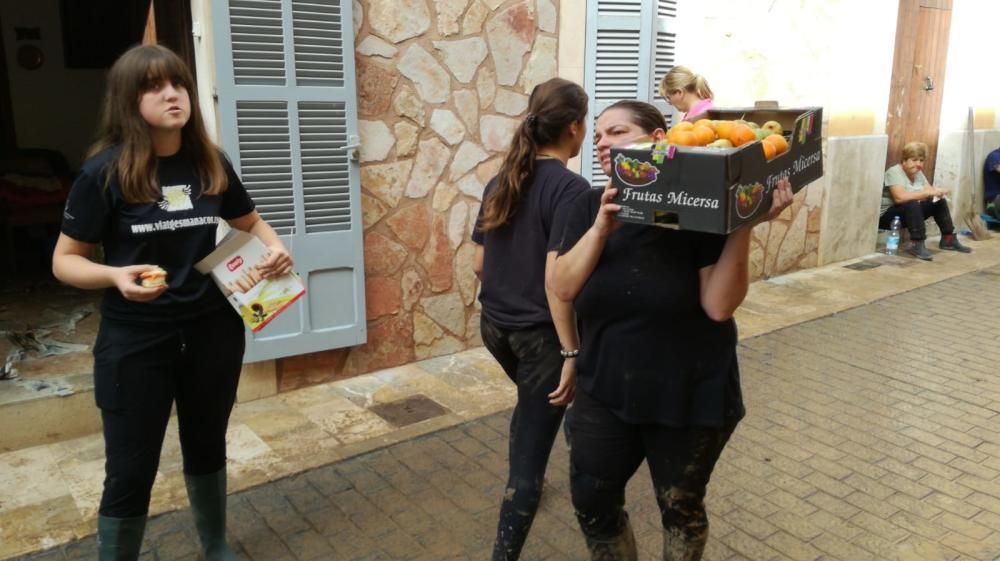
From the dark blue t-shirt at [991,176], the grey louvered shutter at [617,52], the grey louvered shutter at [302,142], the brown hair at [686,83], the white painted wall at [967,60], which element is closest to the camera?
the grey louvered shutter at [302,142]

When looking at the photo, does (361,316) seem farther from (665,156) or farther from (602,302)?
(665,156)

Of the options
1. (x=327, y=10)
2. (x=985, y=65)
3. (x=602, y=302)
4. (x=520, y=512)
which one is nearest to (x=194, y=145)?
(x=602, y=302)

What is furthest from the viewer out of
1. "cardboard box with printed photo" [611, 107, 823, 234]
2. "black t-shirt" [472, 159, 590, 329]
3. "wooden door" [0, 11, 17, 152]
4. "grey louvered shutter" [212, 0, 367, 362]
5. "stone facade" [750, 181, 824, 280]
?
"wooden door" [0, 11, 17, 152]

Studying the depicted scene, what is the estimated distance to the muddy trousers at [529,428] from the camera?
2.71 metres

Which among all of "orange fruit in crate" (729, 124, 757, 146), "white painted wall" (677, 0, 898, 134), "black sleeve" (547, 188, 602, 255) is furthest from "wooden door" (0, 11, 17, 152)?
"orange fruit in crate" (729, 124, 757, 146)

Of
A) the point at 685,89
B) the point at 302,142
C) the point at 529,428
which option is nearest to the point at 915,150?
the point at 685,89

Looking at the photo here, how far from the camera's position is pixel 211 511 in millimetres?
2951

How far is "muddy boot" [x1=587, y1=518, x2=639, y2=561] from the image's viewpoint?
2.44 m

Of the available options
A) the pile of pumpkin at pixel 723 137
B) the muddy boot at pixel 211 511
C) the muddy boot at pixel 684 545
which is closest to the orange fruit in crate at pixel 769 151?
the pile of pumpkin at pixel 723 137

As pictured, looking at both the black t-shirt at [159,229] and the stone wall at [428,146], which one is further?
the stone wall at [428,146]

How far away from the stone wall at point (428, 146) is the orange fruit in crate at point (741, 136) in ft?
10.00

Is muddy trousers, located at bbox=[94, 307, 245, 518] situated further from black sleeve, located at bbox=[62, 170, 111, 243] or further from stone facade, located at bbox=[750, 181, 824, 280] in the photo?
stone facade, located at bbox=[750, 181, 824, 280]

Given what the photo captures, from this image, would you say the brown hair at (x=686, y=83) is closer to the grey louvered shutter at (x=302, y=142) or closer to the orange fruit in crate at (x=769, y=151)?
the grey louvered shutter at (x=302, y=142)

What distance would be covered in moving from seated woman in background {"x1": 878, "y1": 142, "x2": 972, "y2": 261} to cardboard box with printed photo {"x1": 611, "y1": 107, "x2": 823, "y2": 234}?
751 cm
